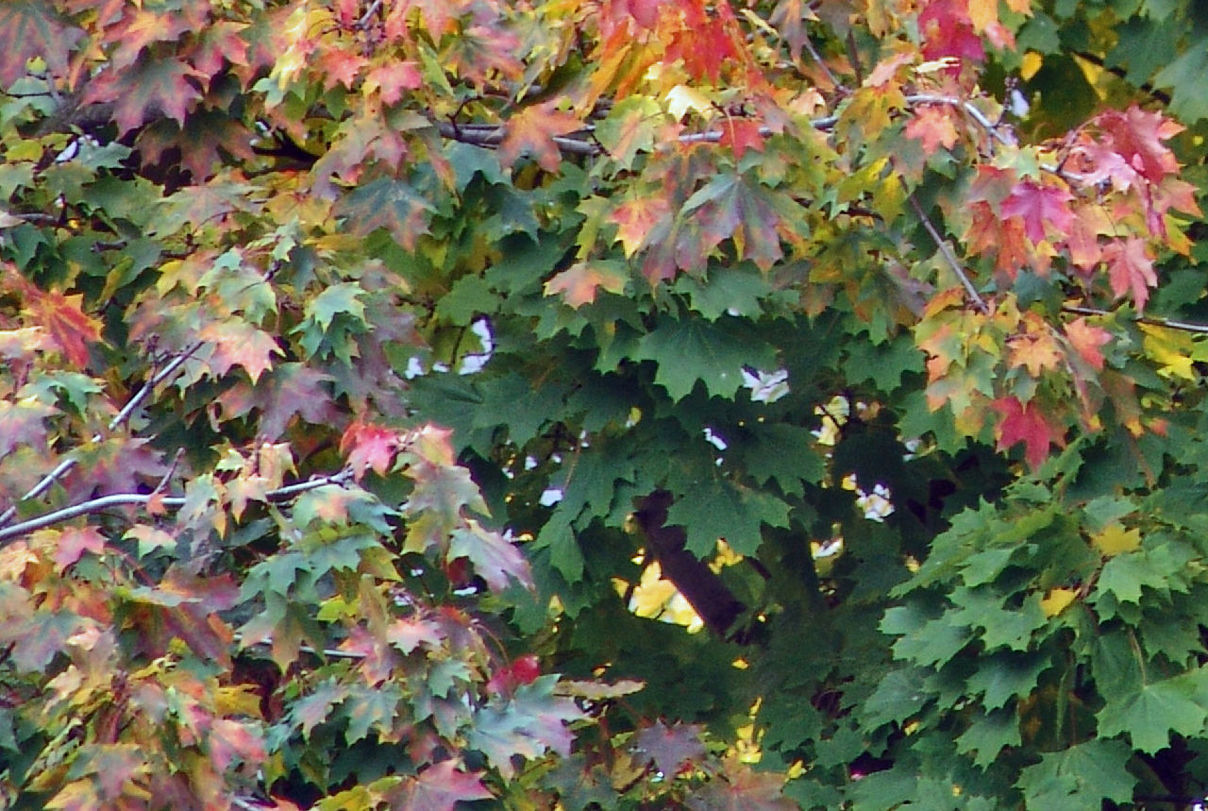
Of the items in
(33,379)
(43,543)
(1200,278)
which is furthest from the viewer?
(1200,278)

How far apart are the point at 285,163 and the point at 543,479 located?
1.07 metres

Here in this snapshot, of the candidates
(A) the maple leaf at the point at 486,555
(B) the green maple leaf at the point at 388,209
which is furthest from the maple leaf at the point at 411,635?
(B) the green maple leaf at the point at 388,209

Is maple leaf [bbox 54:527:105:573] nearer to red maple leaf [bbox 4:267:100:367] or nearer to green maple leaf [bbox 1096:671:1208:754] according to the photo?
red maple leaf [bbox 4:267:100:367]

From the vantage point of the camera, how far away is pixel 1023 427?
4.23m

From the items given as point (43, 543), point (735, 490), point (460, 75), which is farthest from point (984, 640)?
point (43, 543)

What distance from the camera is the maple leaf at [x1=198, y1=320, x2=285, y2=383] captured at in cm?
397

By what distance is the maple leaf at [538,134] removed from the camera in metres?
4.67

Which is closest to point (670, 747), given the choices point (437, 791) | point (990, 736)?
point (990, 736)

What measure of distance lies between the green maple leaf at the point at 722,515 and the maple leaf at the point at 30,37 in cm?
177

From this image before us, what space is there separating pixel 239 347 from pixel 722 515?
4.87 feet

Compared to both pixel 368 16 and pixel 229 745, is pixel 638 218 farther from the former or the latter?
pixel 229 745

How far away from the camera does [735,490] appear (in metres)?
5.07

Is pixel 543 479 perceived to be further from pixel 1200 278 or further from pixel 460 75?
pixel 1200 278

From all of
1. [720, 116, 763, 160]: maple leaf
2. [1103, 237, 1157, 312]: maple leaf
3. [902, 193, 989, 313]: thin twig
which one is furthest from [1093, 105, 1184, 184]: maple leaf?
[720, 116, 763, 160]: maple leaf
